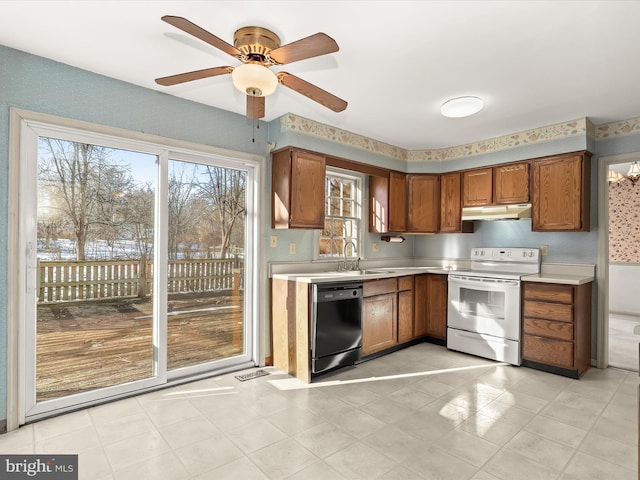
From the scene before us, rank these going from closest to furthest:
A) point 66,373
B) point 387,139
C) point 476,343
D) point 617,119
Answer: point 66,373
point 617,119
point 476,343
point 387,139

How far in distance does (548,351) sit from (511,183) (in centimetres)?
192

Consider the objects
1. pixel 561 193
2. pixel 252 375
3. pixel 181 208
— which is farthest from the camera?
pixel 561 193

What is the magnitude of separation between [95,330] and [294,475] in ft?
6.57

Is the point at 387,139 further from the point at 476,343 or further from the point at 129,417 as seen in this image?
the point at 129,417

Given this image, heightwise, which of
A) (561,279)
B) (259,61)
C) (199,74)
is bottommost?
(561,279)

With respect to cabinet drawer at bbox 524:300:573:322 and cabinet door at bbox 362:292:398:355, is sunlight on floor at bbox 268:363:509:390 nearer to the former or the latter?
cabinet door at bbox 362:292:398:355

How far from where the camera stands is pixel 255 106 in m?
2.32

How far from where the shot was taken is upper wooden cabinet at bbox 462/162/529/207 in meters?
4.14

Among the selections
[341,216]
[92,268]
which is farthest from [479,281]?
[92,268]

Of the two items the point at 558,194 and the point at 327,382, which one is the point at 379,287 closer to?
the point at 327,382

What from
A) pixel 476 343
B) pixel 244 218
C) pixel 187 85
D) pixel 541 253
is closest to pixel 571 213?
pixel 541 253

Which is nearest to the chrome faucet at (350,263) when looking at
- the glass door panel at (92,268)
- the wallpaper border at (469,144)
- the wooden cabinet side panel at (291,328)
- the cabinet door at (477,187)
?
the wooden cabinet side panel at (291,328)

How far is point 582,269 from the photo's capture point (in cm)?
388

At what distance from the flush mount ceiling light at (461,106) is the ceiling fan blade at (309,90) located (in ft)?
4.26
